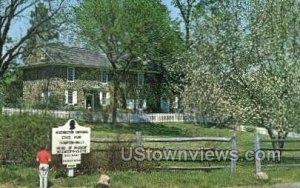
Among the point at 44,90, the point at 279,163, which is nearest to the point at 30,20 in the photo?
the point at 44,90

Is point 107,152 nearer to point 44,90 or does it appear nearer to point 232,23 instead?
point 232,23

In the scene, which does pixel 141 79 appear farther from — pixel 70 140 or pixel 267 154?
pixel 70 140

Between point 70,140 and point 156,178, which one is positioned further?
point 156,178

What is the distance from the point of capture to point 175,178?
16.6 meters

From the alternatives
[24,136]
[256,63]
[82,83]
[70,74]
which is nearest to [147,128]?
[82,83]

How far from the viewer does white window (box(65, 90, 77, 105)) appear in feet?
220

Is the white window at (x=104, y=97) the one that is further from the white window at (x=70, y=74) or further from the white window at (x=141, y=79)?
the white window at (x=141, y=79)

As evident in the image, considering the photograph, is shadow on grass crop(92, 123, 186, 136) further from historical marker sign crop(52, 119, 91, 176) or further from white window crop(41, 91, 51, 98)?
historical marker sign crop(52, 119, 91, 176)

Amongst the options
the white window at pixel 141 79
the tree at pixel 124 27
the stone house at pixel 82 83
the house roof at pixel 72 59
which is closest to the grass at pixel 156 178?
the tree at pixel 124 27

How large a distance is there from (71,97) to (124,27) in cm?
1938

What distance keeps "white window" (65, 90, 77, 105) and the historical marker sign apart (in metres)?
51.0

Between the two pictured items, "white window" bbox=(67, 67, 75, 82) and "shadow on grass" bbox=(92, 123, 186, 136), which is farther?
"white window" bbox=(67, 67, 75, 82)

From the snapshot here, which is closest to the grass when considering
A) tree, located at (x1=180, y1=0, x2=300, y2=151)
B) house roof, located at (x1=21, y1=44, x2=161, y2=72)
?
tree, located at (x1=180, y1=0, x2=300, y2=151)

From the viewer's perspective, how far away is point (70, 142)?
16.0 meters
